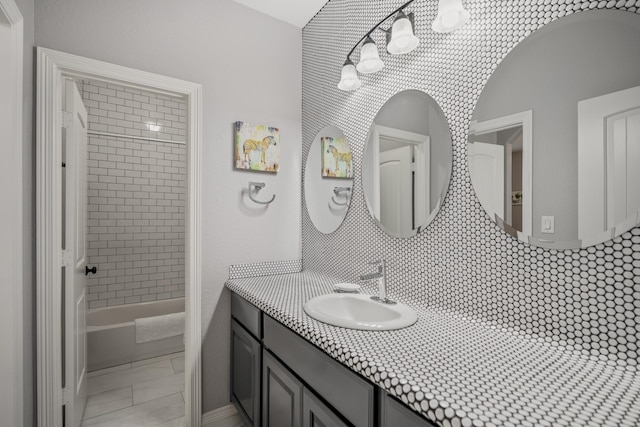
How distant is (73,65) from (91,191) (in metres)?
1.79

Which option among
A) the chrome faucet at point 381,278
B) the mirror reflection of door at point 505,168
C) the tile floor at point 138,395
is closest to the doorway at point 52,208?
the tile floor at point 138,395

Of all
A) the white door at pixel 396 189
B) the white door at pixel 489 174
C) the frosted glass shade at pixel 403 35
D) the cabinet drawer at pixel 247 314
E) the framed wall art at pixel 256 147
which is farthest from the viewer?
the framed wall art at pixel 256 147

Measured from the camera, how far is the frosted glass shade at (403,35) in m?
1.26

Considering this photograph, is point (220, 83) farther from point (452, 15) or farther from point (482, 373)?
point (482, 373)

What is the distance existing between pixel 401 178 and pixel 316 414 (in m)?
1.09

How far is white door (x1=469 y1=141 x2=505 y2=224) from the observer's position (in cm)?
115

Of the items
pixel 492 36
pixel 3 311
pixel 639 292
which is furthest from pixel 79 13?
pixel 639 292

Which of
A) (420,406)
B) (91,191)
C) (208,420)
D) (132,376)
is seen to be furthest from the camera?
(91,191)

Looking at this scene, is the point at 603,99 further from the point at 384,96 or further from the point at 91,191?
the point at 91,191

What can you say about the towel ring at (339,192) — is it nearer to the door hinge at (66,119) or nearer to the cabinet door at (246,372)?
the cabinet door at (246,372)

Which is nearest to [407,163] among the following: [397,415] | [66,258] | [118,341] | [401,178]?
[401,178]

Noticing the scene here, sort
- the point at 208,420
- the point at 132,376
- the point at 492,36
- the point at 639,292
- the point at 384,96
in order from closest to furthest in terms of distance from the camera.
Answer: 1. the point at 639,292
2. the point at 492,36
3. the point at 384,96
4. the point at 208,420
5. the point at 132,376

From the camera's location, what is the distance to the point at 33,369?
60.8 inches

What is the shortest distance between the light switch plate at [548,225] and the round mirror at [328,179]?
1036 mm
